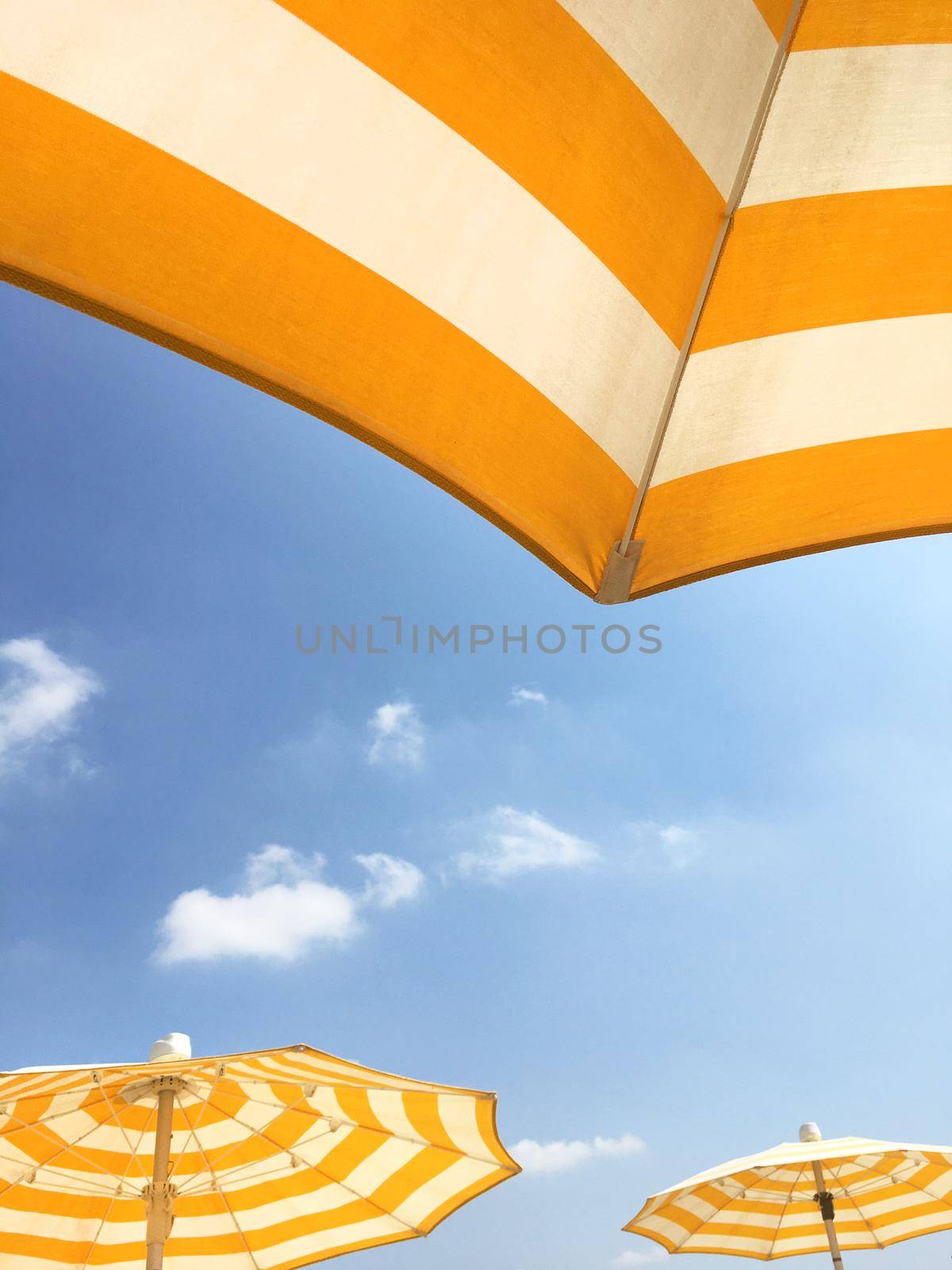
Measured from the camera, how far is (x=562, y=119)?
1.34 metres

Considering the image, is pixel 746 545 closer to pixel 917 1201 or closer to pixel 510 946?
pixel 917 1201

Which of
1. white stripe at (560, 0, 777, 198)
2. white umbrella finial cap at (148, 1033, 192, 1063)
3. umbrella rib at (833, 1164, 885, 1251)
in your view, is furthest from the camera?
umbrella rib at (833, 1164, 885, 1251)

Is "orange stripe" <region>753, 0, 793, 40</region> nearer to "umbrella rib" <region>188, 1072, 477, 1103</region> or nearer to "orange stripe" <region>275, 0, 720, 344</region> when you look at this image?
"orange stripe" <region>275, 0, 720, 344</region>

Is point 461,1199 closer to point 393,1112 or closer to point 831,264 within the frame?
point 393,1112

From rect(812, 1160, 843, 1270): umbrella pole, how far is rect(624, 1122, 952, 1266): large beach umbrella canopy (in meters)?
0.31

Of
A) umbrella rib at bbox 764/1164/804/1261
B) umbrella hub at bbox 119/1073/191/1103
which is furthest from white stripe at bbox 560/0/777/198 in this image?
umbrella rib at bbox 764/1164/804/1261

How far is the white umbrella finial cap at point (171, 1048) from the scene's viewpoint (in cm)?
420

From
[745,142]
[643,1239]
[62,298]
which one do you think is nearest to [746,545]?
[745,142]

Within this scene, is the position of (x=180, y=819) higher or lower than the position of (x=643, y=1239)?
higher

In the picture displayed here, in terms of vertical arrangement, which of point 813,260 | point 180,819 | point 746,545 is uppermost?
point 180,819

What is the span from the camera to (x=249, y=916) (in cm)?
2028

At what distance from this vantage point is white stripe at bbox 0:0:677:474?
44.2 inches

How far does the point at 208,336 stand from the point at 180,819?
2194cm

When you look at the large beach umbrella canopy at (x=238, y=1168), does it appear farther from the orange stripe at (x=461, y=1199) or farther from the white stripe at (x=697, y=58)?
the white stripe at (x=697, y=58)
